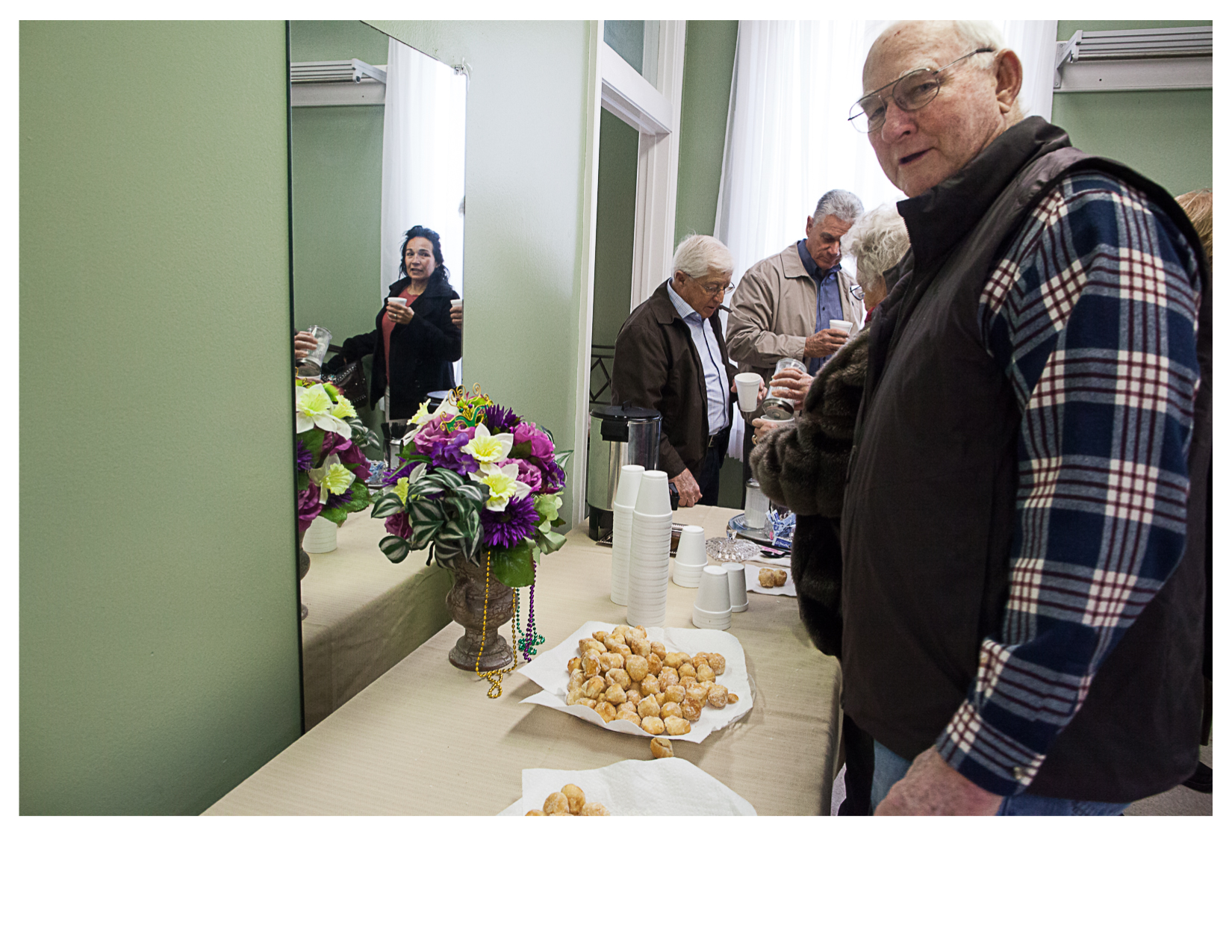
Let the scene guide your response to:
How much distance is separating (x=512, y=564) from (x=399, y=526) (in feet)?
0.58

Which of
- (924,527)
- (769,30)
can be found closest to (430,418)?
(924,527)

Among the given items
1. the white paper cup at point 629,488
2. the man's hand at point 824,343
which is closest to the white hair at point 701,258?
the man's hand at point 824,343

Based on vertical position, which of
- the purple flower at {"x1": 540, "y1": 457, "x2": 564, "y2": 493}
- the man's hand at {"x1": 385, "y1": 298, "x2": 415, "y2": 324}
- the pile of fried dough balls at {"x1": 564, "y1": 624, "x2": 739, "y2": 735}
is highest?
the man's hand at {"x1": 385, "y1": 298, "x2": 415, "y2": 324}

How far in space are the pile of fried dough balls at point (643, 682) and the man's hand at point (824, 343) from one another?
194 centimetres

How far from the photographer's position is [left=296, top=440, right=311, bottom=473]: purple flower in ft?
3.42

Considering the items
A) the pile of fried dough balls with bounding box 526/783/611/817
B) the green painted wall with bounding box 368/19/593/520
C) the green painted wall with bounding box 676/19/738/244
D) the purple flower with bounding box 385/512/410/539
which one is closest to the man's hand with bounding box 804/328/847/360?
the green painted wall with bounding box 676/19/738/244

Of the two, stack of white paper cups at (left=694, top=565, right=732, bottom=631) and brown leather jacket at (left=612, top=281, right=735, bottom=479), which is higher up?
brown leather jacket at (left=612, top=281, right=735, bottom=479)

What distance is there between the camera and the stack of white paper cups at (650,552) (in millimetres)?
1421

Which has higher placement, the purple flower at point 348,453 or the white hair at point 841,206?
the white hair at point 841,206

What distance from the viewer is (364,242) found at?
117 centimetres

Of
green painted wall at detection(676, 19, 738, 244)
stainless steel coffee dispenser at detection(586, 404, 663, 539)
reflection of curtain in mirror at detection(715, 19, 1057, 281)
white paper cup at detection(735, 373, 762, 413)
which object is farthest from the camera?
green painted wall at detection(676, 19, 738, 244)

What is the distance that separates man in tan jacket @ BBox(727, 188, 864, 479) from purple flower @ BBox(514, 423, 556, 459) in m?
2.00

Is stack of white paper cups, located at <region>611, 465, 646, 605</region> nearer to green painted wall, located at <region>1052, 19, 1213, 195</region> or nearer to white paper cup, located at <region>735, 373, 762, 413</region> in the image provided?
white paper cup, located at <region>735, 373, 762, 413</region>

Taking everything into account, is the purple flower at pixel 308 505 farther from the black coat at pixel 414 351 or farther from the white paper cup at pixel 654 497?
the white paper cup at pixel 654 497
